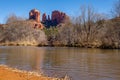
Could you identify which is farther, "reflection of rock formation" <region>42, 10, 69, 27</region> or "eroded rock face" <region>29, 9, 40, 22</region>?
"eroded rock face" <region>29, 9, 40, 22</region>

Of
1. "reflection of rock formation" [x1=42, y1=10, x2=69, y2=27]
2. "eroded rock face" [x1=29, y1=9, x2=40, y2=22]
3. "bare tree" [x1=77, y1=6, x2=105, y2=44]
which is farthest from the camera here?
"eroded rock face" [x1=29, y1=9, x2=40, y2=22]

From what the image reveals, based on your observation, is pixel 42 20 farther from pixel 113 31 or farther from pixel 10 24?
pixel 113 31

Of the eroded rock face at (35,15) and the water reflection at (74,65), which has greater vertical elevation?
the eroded rock face at (35,15)

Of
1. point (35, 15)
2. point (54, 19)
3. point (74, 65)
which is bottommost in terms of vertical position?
point (74, 65)

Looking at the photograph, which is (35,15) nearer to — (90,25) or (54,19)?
(54,19)

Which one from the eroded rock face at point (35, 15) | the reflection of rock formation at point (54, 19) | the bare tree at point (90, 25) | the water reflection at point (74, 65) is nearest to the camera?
the water reflection at point (74, 65)

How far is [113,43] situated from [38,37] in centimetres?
3688

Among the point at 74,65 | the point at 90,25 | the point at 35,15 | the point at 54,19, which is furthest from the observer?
the point at 54,19

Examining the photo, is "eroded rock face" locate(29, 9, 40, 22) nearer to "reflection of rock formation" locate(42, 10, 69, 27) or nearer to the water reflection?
"reflection of rock formation" locate(42, 10, 69, 27)

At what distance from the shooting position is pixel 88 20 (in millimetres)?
78188

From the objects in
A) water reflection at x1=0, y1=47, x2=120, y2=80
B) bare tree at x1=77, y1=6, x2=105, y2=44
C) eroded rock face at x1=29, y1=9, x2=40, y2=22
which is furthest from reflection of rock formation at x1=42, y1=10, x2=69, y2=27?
water reflection at x1=0, y1=47, x2=120, y2=80

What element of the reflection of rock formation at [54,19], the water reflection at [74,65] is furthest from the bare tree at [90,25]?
the reflection of rock formation at [54,19]

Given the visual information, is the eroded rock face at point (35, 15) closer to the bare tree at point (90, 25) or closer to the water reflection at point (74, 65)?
the bare tree at point (90, 25)

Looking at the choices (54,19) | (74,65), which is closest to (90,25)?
(74,65)
